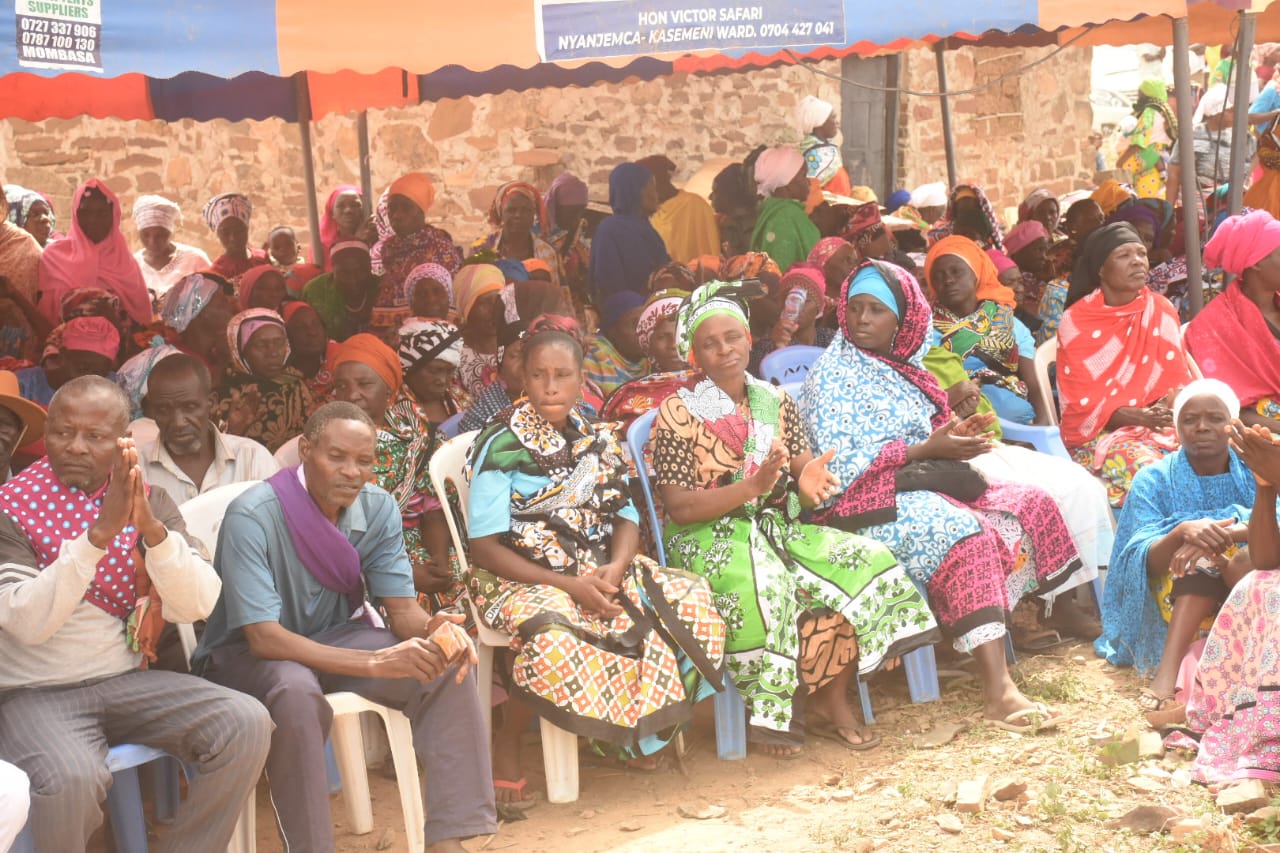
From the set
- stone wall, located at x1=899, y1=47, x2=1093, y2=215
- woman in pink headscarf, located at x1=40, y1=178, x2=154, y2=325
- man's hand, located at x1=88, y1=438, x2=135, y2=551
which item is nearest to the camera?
man's hand, located at x1=88, y1=438, x2=135, y2=551

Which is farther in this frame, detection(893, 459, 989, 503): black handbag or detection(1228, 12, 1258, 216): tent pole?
detection(1228, 12, 1258, 216): tent pole

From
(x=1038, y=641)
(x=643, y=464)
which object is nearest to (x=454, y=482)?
(x=643, y=464)

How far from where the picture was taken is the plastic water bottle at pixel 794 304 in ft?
22.3

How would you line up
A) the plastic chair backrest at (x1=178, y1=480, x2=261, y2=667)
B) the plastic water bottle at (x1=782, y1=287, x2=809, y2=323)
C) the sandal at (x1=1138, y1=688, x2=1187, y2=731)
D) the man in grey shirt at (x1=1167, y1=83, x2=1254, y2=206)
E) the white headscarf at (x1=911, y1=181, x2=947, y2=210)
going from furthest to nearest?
1. the white headscarf at (x1=911, y1=181, x2=947, y2=210)
2. the man in grey shirt at (x1=1167, y1=83, x2=1254, y2=206)
3. the plastic water bottle at (x1=782, y1=287, x2=809, y2=323)
4. the sandal at (x1=1138, y1=688, x2=1187, y2=731)
5. the plastic chair backrest at (x1=178, y1=480, x2=261, y2=667)

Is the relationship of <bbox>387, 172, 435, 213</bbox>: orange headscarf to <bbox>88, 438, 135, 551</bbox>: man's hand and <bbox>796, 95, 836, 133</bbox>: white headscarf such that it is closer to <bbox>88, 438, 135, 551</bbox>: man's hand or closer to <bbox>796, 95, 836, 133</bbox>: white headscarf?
<bbox>796, 95, 836, 133</bbox>: white headscarf

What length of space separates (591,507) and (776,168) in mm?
5205

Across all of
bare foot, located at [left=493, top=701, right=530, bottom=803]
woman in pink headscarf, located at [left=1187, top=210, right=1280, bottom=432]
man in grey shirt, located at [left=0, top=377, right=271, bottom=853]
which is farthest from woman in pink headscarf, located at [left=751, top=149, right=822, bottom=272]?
man in grey shirt, located at [left=0, top=377, right=271, bottom=853]

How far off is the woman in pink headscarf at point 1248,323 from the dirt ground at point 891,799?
63.3 inches

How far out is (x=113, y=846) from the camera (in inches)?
146

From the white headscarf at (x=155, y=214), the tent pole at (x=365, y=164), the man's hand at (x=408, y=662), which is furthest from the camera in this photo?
the tent pole at (x=365, y=164)

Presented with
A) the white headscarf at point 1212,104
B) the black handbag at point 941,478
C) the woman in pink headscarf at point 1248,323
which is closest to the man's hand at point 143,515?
the black handbag at point 941,478

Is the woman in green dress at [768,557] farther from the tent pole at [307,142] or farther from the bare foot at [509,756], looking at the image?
the tent pole at [307,142]

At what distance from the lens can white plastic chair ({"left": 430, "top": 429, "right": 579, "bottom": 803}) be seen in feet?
13.8

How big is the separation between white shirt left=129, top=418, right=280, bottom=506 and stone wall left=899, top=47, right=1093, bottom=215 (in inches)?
384
